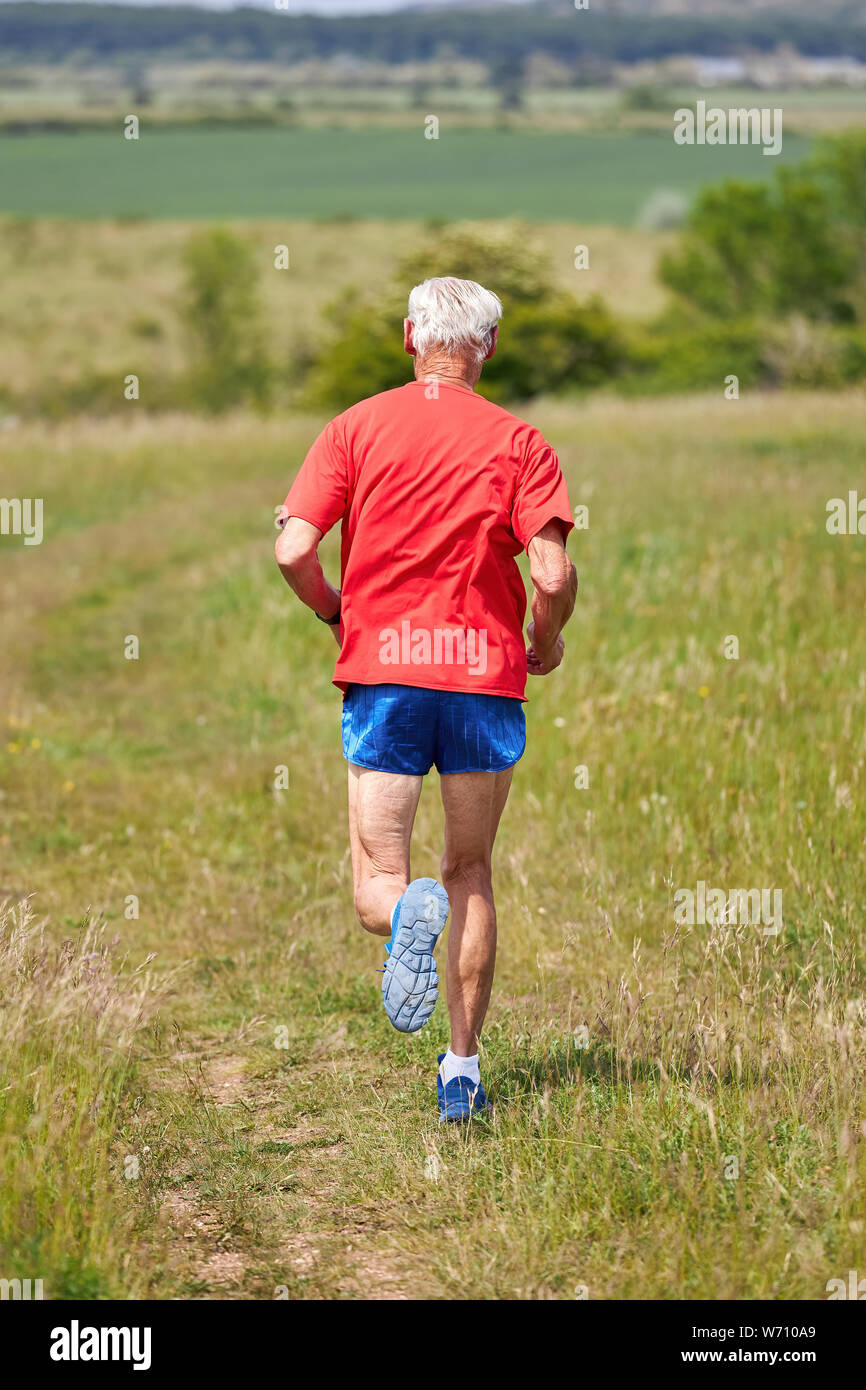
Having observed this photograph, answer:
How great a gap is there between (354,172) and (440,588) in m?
114

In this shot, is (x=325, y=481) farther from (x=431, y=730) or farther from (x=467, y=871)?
(x=467, y=871)

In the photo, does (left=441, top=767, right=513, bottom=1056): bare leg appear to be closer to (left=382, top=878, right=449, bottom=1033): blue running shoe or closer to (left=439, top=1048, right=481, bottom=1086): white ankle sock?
(left=439, top=1048, right=481, bottom=1086): white ankle sock

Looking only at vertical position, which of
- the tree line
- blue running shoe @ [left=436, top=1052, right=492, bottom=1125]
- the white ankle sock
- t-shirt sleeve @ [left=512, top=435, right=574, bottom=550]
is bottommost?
blue running shoe @ [left=436, top=1052, right=492, bottom=1125]

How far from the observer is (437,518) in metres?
3.62

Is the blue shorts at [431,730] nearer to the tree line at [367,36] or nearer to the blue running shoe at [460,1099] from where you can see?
the blue running shoe at [460,1099]

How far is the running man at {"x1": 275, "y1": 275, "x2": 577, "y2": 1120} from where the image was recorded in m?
3.62

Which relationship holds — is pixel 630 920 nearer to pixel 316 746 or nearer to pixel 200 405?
pixel 316 746

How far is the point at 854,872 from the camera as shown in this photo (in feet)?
17.7

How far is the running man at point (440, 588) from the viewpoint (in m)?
3.62

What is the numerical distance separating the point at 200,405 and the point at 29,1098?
41258 mm

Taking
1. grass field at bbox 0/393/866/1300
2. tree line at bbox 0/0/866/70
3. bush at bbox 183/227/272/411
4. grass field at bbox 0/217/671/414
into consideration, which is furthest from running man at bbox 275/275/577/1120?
tree line at bbox 0/0/866/70

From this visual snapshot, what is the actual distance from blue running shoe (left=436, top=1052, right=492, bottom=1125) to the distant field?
7113 cm

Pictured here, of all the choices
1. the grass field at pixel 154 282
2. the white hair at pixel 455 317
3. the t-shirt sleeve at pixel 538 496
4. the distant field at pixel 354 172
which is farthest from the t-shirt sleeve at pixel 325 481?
the distant field at pixel 354 172
